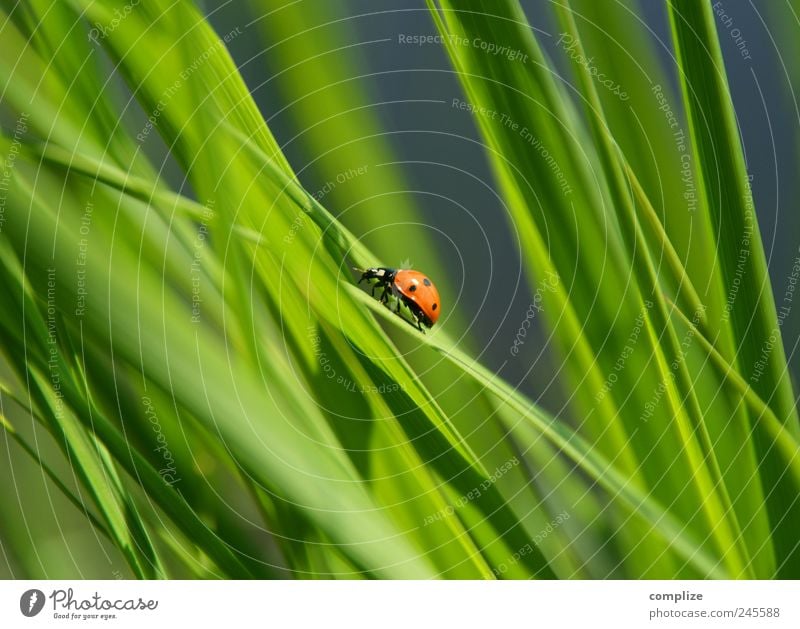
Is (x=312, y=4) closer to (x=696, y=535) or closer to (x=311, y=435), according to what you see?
(x=311, y=435)
